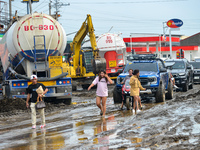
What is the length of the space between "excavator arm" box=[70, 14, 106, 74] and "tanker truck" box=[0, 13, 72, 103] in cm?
627

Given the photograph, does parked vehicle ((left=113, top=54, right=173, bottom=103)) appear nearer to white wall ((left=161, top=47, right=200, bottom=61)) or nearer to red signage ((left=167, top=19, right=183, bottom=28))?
red signage ((left=167, top=19, right=183, bottom=28))

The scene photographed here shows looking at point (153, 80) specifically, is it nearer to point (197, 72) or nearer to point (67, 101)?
point (67, 101)

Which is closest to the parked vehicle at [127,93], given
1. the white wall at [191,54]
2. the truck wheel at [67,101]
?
the truck wheel at [67,101]

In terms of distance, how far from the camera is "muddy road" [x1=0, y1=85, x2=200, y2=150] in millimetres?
8172

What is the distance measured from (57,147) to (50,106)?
8.85 meters

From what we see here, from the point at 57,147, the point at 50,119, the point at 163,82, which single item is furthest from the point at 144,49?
the point at 57,147

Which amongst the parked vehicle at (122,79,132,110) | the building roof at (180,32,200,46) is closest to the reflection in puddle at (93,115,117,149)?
the parked vehicle at (122,79,132,110)

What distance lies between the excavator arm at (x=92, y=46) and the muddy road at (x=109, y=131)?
30.5 ft

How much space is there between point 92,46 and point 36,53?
7.74 m

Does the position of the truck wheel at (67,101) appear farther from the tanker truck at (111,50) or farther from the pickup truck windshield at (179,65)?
the tanker truck at (111,50)

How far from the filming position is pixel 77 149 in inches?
311

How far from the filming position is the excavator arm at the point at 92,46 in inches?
937

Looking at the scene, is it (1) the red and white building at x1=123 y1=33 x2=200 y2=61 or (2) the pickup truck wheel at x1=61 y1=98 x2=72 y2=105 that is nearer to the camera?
(2) the pickup truck wheel at x1=61 y1=98 x2=72 y2=105

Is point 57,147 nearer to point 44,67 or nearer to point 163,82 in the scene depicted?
point 44,67
